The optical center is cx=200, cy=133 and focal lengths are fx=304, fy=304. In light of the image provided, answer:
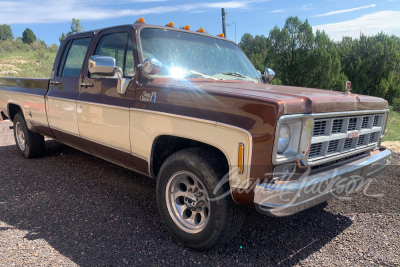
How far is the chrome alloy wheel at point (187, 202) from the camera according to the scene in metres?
2.54

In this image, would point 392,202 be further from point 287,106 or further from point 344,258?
point 287,106

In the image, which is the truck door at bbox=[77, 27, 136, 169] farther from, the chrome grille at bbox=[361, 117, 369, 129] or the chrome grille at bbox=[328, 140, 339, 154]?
the chrome grille at bbox=[361, 117, 369, 129]

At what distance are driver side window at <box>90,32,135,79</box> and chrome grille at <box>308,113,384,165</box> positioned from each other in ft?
6.21

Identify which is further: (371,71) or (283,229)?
(371,71)

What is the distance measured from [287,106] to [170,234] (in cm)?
158

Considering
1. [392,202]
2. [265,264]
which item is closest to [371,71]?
[392,202]

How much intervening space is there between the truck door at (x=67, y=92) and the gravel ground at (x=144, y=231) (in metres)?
0.73

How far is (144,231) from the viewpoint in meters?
2.89

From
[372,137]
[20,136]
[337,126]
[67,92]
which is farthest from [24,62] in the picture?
[337,126]

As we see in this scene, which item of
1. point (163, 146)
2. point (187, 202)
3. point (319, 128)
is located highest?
point (319, 128)

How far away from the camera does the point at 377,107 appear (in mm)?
2936

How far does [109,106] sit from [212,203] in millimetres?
1620

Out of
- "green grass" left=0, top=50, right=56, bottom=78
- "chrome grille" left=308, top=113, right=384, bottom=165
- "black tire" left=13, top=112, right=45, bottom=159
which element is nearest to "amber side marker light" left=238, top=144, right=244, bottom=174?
→ "chrome grille" left=308, top=113, right=384, bottom=165

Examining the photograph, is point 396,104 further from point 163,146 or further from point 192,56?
point 163,146
